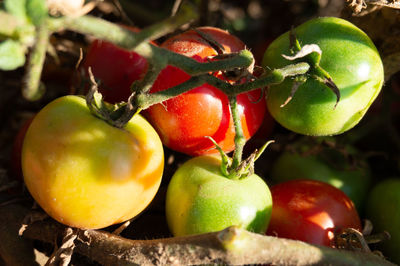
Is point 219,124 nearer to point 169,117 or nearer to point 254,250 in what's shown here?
point 169,117

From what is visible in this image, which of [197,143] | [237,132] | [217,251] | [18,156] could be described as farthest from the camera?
[18,156]

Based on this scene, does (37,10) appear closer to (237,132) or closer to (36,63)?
(36,63)

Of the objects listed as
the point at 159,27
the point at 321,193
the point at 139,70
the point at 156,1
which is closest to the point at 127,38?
the point at 159,27

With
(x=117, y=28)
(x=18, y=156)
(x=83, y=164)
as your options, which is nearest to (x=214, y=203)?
(x=83, y=164)

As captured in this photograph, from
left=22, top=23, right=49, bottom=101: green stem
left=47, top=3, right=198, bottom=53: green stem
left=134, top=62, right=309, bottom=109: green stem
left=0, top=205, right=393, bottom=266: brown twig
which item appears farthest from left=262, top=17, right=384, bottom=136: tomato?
left=22, top=23, right=49, bottom=101: green stem

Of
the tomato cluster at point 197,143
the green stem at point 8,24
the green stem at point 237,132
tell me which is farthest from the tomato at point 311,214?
the green stem at point 8,24

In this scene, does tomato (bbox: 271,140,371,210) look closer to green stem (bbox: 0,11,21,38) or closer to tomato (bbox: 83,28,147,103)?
tomato (bbox: 83,28,147,103)
